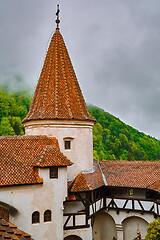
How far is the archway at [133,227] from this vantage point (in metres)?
19.7

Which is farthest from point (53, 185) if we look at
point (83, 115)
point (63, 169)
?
point (83, 115)

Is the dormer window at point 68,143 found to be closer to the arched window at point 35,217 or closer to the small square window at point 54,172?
the small square window at point 54,172

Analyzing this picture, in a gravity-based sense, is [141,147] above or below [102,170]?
above

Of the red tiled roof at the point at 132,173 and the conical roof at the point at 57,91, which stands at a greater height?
the conical roof at the point at 57,91

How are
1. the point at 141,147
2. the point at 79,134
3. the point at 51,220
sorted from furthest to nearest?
the point at 141,147 < the point at 79,134 < the point at 51,220

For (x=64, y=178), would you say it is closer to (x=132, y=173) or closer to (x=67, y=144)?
(x=67, y=144)

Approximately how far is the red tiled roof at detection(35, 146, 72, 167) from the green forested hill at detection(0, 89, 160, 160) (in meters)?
38.8

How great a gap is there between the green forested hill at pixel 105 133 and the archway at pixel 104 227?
32333 mm

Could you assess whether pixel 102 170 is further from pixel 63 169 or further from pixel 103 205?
pixel 63 169

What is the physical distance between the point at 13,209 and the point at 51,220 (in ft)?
8.18

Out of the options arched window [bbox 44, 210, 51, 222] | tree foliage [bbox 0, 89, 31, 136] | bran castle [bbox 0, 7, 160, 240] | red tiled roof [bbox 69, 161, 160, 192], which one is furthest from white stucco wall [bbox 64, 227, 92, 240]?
tree foliage [bbox 0, 89, 31, 136]

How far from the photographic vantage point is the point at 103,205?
66.3ft

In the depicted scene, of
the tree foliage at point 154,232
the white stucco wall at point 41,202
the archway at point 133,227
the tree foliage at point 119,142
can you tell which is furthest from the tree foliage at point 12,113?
the tree foliage at point 154,232

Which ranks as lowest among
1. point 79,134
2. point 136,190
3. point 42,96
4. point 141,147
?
point 136,190
